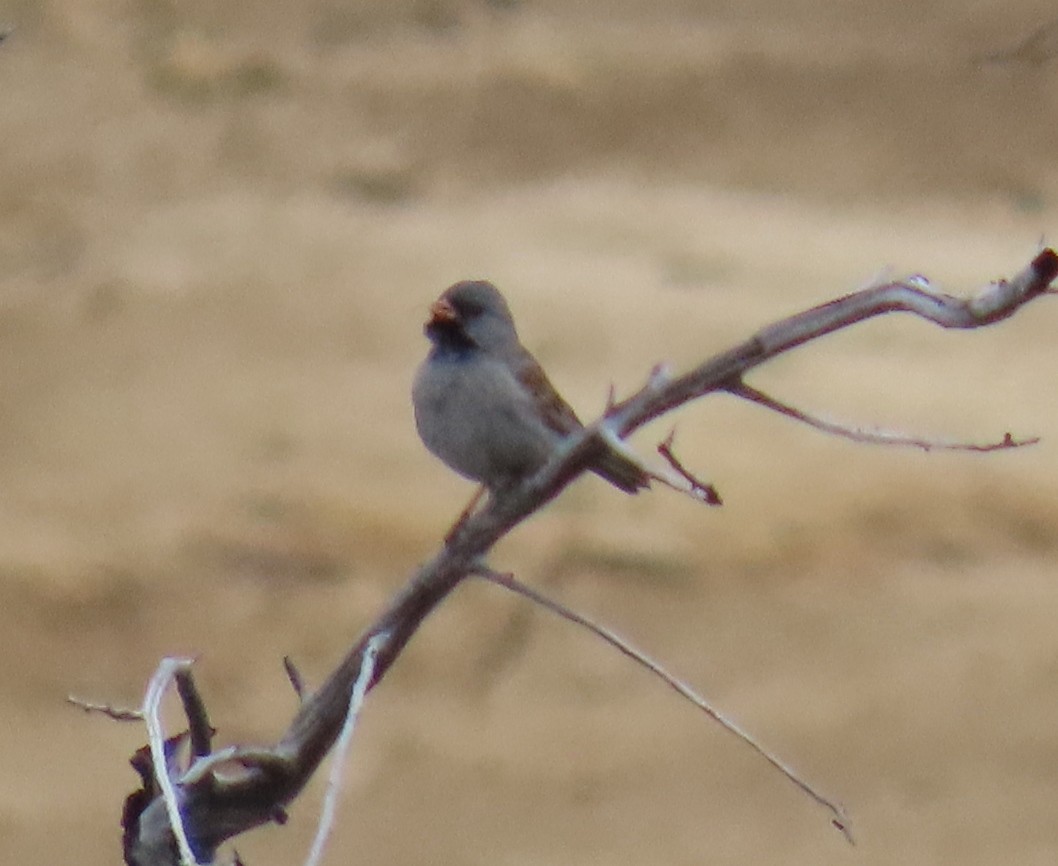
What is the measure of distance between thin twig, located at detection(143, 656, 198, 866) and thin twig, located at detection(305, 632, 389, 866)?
18cm

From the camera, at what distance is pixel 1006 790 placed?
8102 millimetres

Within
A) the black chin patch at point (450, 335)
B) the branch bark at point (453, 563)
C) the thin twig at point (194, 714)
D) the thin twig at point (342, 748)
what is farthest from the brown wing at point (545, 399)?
the thin twig at point (342, 748)

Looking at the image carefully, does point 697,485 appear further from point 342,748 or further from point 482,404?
point 482,404

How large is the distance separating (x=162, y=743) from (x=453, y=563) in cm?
52

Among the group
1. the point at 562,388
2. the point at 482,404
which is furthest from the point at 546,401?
the point at 562,388

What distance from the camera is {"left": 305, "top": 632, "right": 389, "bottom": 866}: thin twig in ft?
8.21

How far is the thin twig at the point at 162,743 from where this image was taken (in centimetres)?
272

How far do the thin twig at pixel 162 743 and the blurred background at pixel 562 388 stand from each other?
5058 millimetres

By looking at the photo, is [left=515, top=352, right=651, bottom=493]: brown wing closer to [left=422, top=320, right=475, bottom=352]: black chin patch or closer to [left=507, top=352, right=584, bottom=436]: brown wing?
[left=507, top=352, right=584, bottom=436]: brown wing

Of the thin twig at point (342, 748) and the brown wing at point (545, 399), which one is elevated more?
the brown wing at point (545, 399)

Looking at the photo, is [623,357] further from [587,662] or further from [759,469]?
[587,662]

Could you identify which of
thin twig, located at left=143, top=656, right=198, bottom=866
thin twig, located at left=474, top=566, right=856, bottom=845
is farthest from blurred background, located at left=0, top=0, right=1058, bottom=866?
thin twig, located at left=474, top=566, right=856, bottom=845

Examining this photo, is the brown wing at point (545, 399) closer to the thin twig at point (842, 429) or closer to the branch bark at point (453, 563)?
the branch bark at point (453, 563)

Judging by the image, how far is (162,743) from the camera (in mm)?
2920
